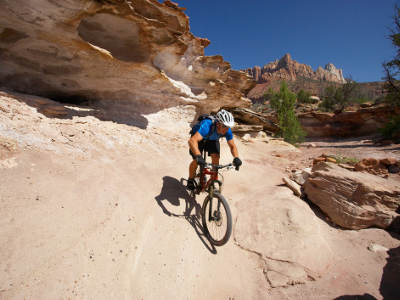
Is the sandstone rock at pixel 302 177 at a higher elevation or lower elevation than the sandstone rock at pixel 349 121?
lower

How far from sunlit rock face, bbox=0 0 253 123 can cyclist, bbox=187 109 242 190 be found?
141 inches

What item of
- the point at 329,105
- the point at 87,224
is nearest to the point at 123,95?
A: the point at 87,224

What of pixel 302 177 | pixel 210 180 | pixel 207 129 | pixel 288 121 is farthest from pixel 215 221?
pixel 288 121

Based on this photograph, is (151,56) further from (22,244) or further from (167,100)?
(22,244)

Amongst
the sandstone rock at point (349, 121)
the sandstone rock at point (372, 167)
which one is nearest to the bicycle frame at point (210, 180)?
the sandstone rock at point (372, 167)

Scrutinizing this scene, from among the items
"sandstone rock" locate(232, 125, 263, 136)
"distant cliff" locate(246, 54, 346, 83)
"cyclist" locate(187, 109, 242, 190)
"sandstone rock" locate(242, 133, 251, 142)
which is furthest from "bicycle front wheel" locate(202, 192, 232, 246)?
"distant cliff" locate(246, 54, 346, 83)

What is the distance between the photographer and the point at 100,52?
4969 millimetres

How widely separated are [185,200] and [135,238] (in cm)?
134

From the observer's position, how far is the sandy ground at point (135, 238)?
1.83 metres

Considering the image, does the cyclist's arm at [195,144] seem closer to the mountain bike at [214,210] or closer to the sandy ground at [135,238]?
the mountain bike at [214,210]

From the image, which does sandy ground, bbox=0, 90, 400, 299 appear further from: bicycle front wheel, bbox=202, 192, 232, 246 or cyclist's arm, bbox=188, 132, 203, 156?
cyclist's arm, bbox=188, 132, 203, 156

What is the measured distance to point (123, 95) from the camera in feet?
22.1

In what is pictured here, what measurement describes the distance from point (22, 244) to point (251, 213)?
310cm

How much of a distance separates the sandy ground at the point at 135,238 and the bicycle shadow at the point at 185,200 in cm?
2
